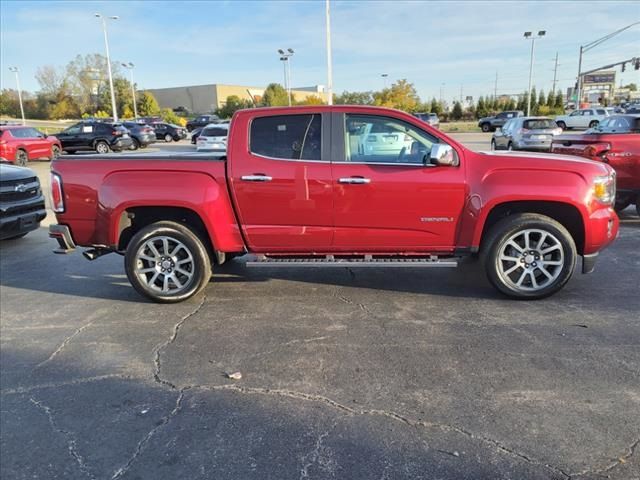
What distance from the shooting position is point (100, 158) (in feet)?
16.5

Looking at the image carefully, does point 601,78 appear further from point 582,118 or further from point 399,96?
point 582,118

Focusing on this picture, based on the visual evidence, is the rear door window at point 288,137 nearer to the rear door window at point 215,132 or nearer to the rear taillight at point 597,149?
the rear taillight at point 597,149

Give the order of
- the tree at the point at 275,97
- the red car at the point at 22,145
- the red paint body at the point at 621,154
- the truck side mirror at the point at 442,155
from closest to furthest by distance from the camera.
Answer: the truck side mirror at the point at 442,155 → the red paint body at the point at 621,154 → the red car at the point at 22,145 → the tree at the point at 275,97

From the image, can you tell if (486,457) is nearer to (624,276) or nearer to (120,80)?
(624,276)

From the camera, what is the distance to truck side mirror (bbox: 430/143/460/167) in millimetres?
4562

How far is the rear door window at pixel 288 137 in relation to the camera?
4.88 meters

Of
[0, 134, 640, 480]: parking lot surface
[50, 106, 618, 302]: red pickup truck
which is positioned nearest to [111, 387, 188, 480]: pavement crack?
[0, 134, 640, 480]: parking lot surface

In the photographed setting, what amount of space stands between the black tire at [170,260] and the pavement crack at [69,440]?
178 centimetres

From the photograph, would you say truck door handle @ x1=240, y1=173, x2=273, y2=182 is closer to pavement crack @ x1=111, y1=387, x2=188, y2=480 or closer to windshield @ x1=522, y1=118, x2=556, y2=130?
pavement crack @ x1=111, y1=387, x2=188, y2=480

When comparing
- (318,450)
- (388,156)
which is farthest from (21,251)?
(318,450)

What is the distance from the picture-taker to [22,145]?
20.1m

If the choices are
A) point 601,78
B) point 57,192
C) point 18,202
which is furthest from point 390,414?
point 601,78

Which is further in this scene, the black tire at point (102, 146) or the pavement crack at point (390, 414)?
the black tire at point (102, 146)

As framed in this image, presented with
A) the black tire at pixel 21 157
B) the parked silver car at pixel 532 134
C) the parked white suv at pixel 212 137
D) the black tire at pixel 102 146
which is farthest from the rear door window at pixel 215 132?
the parked silver car at pixel 532 134
